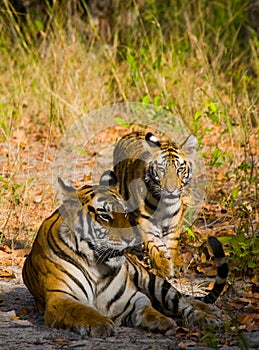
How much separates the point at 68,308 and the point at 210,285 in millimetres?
1322

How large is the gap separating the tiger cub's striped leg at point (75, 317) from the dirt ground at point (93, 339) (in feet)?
0.12

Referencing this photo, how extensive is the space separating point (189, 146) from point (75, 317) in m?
2.66

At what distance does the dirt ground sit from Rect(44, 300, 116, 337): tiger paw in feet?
0.12

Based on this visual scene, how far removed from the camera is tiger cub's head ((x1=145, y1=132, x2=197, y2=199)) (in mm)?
5891

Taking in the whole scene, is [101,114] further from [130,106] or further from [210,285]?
[210,285]

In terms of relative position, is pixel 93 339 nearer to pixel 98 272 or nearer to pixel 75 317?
pixel 75 317

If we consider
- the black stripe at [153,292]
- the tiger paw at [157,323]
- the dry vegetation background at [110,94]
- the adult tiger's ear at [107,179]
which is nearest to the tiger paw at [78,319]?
the tiger paw at [157,323]

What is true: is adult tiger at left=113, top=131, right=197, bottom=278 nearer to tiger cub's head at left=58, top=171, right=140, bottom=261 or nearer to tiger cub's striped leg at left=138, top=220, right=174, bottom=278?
tiger cub's striped leg at left=138, top=220, right=174, bottom=278

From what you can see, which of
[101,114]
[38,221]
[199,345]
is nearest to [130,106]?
[101,114]

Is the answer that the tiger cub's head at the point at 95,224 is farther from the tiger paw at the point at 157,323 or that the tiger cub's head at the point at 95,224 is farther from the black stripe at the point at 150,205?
the black stripe at the point at 150,205

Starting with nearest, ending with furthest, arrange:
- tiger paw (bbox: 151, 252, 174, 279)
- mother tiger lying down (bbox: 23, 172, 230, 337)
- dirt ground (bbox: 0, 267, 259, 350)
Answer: dirt ground (bbox: 0, 267, 259, 350) < mother tiger lying down (bbox: 23, 172, 230, 337) < tiger paw (bbox: 151, 252, 174, 279)

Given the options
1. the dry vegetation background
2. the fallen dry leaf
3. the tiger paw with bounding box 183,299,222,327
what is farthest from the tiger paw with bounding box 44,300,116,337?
the dry vegetation background

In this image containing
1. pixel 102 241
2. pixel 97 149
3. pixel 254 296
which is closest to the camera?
pixel 102 241

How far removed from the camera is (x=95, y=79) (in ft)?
30.9
